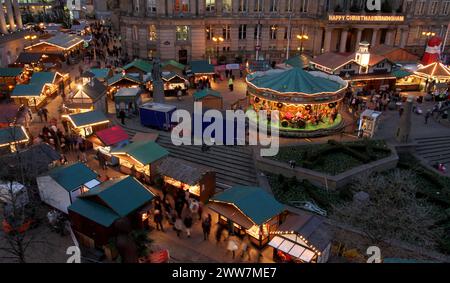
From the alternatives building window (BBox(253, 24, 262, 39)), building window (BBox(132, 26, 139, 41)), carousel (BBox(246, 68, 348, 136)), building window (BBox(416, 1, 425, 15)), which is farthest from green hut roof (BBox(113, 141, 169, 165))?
building window (BBox(416, 1, 425, 15))

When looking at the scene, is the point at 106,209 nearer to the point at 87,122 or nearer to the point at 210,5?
the point at 87,122

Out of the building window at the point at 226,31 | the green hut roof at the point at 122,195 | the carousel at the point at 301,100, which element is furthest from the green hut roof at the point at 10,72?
the building window at the point at 226,31

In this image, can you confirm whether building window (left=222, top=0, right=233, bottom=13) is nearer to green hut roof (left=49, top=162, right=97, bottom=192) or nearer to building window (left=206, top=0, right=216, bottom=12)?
building window (left=206, top=0, right=216, bottom=12)

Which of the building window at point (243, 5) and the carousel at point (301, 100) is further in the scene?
the building window at point (243, 5)

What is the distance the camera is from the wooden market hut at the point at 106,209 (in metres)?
17.1

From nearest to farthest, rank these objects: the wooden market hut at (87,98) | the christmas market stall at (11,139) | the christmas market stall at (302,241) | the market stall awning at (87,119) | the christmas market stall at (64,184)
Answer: the christmas market stall at (302,241) → the christmas market stall at (64,184) → the christmas market stall at (11,139) → the market stall awning at (87,119) → the wooden market hut at (87,98)

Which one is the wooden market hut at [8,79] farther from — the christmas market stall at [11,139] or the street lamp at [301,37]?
the street lamp at [301,37]

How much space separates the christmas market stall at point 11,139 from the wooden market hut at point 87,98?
5574 mm

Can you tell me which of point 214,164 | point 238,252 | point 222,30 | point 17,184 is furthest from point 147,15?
point 238,252

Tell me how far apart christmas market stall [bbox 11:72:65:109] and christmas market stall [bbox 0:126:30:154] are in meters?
8.61

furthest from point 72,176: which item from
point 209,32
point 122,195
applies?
point 209,32

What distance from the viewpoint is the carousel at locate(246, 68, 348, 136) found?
2888 cm

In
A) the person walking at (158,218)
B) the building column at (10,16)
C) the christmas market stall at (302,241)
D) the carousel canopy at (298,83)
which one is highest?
the building column at (10,16)
